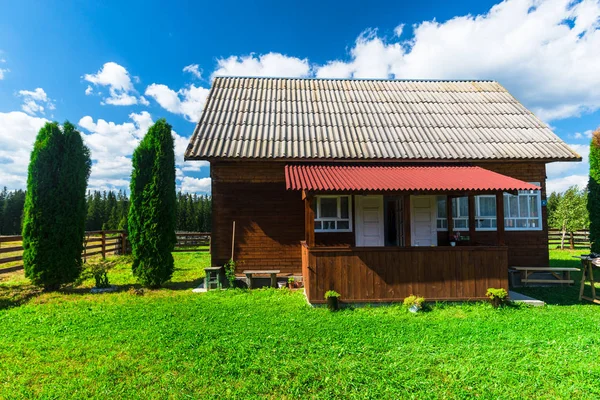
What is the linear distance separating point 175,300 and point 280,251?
3083 millimetres

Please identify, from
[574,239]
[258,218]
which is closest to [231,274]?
[258,218]

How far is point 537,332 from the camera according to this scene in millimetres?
5371

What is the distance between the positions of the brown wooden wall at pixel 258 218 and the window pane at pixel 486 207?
423 cm

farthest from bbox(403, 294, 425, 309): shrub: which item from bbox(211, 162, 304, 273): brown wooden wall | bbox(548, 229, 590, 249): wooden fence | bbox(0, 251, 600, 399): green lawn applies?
bbox(548, 229, 590, 249): wooden fence

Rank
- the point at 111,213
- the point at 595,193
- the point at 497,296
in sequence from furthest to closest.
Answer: the point at 111,213, the point at 595,193, the point at 497,296

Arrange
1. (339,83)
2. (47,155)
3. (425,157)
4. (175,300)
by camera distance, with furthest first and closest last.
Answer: (339,83)
(425,157)
(47,155)
(175,300)

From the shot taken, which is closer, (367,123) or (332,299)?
(332,299)

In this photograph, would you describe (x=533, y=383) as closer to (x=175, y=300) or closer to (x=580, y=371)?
(x=580, y=371)

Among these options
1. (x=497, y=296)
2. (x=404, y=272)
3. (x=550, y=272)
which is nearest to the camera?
(x=497, y=296)

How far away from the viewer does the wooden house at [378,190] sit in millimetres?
6930

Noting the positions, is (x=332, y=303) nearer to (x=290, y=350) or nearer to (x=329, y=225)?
(x=290, y=350)

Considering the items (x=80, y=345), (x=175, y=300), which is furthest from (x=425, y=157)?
(x=80, y=345)

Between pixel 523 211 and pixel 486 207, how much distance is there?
114 cm

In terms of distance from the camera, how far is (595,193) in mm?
13016
